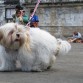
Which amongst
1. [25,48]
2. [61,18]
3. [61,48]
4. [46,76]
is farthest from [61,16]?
[46,76]

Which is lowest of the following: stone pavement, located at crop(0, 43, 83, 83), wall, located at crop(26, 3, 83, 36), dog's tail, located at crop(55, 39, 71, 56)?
wall, located at crop(26, 3, 83, 36)

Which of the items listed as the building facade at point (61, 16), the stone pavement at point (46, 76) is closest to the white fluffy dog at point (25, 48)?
the stone pavement at point (46, 76)

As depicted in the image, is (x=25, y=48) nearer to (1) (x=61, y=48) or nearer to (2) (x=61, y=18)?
(1) (x=61, y=48)

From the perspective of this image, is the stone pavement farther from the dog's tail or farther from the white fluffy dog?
the dog's tail

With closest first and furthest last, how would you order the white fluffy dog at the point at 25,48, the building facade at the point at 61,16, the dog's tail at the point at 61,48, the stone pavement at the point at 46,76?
the stone pavement at the point at 46,76 → the white fluffy dog at the point at 25,48 → the dog's tail at the point at 61,48 → the building facade at the point at 61,16

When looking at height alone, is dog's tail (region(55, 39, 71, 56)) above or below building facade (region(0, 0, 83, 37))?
above

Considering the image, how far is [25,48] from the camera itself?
9922mm

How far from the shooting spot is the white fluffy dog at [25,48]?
9.78m

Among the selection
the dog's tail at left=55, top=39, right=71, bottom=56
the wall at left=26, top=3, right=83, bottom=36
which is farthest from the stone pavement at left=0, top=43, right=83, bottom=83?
the wall at left=26, top=3, right=83, bottom=36

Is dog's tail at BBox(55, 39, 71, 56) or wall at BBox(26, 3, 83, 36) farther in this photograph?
wall at BBox(26, 3, 83, 36)

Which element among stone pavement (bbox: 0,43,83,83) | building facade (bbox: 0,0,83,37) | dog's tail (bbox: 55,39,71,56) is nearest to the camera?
stone pavement (bbox: 0,43,83,83)

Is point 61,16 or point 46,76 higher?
point 46,76

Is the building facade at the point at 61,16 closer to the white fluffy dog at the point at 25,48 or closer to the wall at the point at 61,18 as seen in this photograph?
the wall at the point at 61,18

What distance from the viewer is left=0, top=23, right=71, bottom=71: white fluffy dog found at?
9.78 metres
